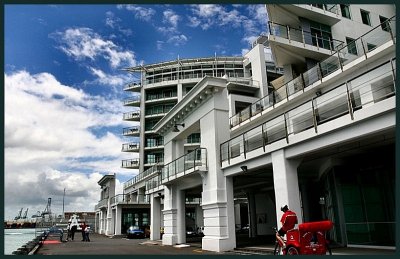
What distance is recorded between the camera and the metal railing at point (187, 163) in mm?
18953

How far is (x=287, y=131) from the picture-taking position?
13.2 m

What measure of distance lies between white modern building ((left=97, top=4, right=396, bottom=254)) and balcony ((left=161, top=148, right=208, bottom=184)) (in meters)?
0.06

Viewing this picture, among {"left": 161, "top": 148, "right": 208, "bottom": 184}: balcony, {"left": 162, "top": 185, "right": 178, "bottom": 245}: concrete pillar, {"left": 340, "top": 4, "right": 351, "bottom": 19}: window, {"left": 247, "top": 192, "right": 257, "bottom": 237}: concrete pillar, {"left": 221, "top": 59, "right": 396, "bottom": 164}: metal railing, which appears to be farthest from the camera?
{"left": 247, "top": 192, "right": 257, "bottom": 237}: concrete pillar

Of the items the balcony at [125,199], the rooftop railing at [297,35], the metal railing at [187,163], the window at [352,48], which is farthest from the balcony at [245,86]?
the window at [352,48]

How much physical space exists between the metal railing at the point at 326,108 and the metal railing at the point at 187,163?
1915 mm

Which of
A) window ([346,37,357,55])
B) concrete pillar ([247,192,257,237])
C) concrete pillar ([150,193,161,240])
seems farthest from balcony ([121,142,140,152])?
window ([346,37,357,55])

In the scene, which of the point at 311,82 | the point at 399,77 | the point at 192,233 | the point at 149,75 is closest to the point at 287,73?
the point at 311,82

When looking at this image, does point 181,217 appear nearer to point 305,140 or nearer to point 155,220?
point 155,220

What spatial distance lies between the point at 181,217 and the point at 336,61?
1303 centimetres

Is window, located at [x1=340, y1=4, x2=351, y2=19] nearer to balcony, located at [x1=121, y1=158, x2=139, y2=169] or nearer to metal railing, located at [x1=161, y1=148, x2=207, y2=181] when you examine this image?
metal railing, located at [x1=161, y1=148, x2=207, y2=181]

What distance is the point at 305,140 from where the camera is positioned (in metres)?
12.3

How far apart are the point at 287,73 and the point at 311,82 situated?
468 centimetres

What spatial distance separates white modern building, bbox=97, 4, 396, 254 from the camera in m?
11.7

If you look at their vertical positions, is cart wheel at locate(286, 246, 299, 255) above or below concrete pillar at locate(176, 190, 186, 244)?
below
